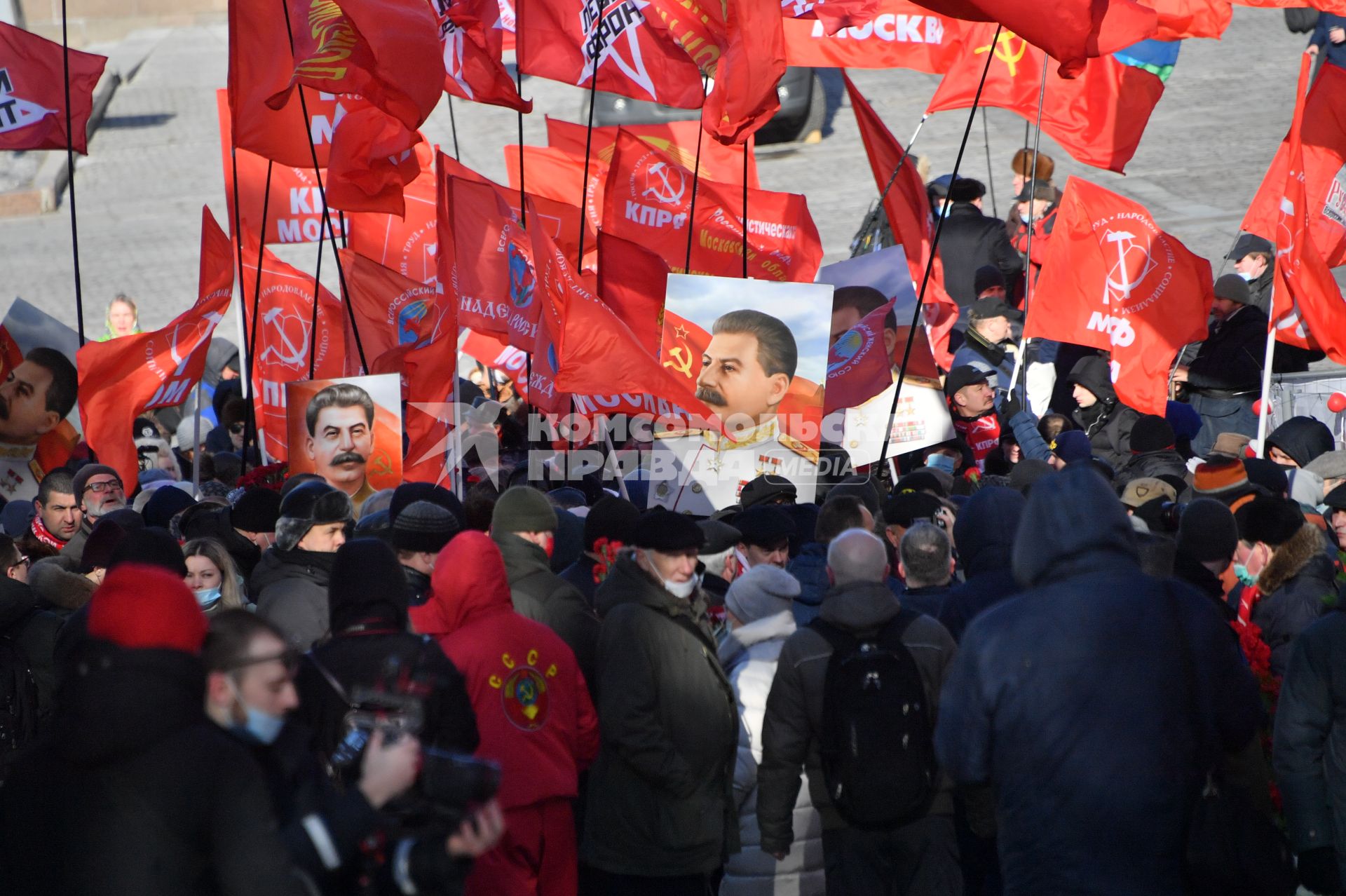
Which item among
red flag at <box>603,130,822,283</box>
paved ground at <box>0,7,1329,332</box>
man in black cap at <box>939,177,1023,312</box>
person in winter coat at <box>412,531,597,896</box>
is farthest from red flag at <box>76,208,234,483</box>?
paved ground at <box>0,7,1329,332</box>

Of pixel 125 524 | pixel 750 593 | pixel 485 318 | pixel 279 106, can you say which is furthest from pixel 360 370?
pixel 750 593

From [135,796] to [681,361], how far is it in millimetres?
5447

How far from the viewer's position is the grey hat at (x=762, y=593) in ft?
17.9

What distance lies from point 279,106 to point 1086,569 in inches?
236

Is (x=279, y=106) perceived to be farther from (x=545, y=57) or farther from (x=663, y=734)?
(x=663, y=734)

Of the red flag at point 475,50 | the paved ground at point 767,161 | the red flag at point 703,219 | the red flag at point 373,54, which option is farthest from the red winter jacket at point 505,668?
the paved ground at point 767,161

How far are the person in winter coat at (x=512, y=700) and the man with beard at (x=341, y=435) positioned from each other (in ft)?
10.1

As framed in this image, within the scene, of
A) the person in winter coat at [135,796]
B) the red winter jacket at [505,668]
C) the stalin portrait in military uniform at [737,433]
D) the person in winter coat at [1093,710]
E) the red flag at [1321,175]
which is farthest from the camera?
the red flag at [1321,175]

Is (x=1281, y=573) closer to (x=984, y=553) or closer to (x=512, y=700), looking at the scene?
(x=984, y=553)

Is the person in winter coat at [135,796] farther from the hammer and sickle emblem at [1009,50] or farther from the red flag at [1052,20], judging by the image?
the hammer and sickle emblem at [1009,50]

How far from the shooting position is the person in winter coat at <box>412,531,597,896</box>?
4719 mm

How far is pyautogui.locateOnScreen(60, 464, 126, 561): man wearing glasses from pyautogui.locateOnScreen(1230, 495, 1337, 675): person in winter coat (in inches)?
196

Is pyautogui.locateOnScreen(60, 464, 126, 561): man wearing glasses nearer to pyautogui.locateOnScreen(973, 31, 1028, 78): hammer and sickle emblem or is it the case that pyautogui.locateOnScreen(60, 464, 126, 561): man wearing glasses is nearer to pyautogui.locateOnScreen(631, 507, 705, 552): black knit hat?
pyautogui.locateOnScreen(631, 507, 705, 552): black knit hat

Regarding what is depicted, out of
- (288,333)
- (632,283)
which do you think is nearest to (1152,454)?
(632,283)
